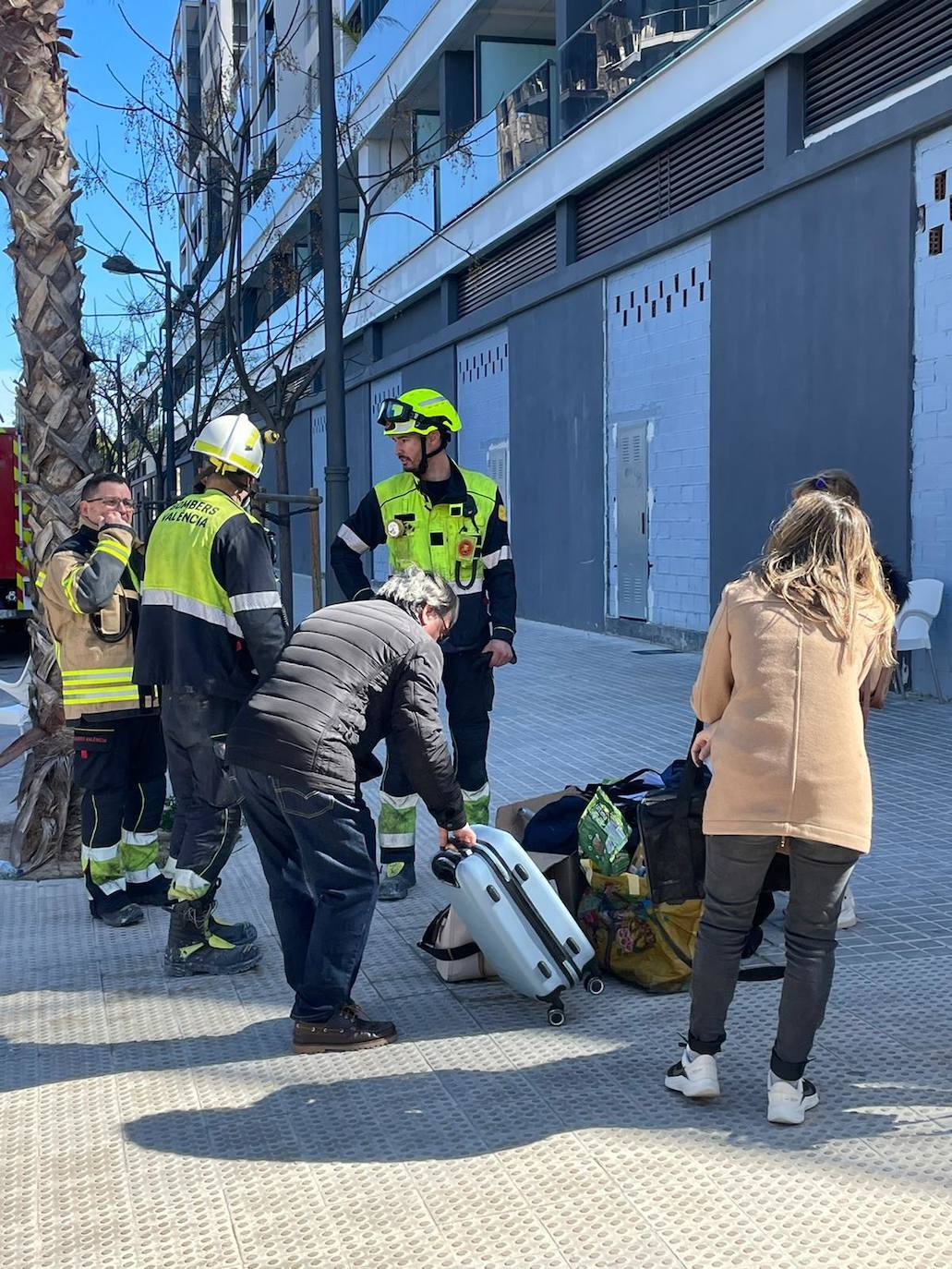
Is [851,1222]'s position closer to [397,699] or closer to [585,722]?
[397,699]

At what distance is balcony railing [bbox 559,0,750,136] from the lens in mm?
13336

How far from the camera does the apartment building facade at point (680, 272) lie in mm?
10406

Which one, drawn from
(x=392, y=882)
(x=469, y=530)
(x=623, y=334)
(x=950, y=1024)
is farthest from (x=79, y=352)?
(x=623, y=334)

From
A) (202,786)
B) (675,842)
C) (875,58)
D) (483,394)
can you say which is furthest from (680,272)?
(675,842)

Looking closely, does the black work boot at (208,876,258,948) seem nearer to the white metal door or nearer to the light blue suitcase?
the light blue suitcase

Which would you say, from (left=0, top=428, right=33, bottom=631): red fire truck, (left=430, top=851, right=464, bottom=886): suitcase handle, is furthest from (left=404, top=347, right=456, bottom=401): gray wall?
(left=430, top=851, right=464, bottom=886): suitcase handle

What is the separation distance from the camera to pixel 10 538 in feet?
63.5

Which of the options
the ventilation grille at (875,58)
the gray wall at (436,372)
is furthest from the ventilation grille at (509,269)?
the ventilation grille at (875,58)

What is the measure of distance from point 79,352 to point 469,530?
2635 mm

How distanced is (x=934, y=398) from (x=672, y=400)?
4576 mm

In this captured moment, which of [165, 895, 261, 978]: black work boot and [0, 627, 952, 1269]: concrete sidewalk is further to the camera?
[165, 895, 261, 978]: black work boot

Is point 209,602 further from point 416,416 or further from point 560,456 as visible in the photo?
point 560,456

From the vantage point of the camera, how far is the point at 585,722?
33.3 feet

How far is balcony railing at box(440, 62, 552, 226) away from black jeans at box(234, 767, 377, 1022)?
1404cm
